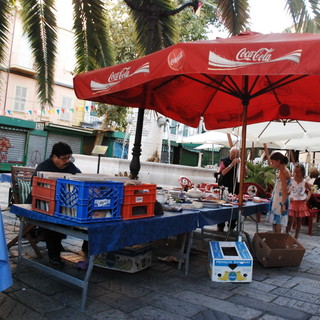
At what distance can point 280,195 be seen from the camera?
19.1ft

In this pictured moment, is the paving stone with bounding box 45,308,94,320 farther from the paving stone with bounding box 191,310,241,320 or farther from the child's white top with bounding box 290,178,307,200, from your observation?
the child's white top with bounding box 290,178,307,200

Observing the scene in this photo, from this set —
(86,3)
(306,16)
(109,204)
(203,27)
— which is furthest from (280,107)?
(203,27)

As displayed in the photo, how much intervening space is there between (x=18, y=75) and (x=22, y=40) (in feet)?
8.50

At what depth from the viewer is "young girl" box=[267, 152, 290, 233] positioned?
5751 mm

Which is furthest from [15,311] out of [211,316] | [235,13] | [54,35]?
[235,13]

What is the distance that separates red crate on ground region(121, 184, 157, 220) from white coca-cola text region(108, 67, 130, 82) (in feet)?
4.27

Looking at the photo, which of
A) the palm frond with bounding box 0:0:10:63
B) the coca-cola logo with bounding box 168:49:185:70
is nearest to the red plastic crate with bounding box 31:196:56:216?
the coca-cola logo with bounding box 168:49:185:70

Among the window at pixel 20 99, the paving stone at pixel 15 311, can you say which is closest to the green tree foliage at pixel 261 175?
the paving stone at pixel 15 311

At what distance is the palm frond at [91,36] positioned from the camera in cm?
811

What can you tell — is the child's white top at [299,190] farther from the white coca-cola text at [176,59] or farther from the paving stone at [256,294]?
the white coca-cola text at [176,59]

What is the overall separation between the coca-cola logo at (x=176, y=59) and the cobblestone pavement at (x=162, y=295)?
2.22 meters

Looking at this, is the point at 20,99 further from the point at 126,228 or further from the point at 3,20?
the point at 126,228

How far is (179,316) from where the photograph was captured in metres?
3.09

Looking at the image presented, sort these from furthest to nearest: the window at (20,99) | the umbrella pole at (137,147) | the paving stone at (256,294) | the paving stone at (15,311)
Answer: the window at (20,99), the umbrella pole at (137,147), the paving stone at (256,294), the paving stone at (15,311)
